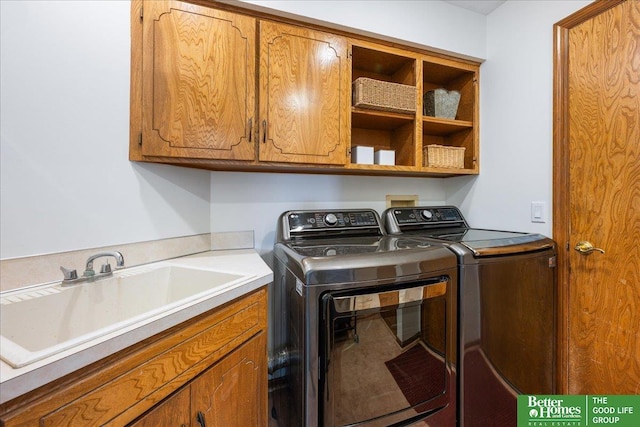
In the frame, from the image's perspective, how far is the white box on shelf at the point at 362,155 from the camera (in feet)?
5.59

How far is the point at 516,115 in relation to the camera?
5.67 feet

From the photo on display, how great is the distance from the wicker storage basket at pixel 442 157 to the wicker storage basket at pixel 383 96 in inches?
12.2

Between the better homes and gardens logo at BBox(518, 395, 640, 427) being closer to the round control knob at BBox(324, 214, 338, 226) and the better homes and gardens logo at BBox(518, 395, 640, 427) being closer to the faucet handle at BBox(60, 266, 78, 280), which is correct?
the round control knob at BBox(324, 214, 338, 226)

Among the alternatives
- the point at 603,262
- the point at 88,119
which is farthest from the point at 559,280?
the point at 88,119

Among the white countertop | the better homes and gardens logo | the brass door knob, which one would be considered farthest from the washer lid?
the white countertop

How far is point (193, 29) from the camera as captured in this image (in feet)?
4.16

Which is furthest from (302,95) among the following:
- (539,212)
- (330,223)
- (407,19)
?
(539,212)

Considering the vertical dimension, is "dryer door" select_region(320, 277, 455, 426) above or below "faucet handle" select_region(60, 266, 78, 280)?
below

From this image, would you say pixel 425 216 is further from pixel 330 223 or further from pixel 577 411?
pixel 577 411

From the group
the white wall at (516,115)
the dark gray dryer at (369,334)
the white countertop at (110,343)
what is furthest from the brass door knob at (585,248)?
the white countertop at (110,343)

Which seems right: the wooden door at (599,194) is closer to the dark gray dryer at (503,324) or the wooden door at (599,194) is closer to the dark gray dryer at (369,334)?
the dark gray dryer at (503,324)

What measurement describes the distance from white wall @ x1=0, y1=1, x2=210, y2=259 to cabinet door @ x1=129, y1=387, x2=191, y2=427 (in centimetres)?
72

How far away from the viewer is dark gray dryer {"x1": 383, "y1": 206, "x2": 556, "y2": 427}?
49.3 inches

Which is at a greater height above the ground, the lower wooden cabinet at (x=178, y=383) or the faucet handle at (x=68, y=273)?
the faucet handle at (x=68, y=273)
